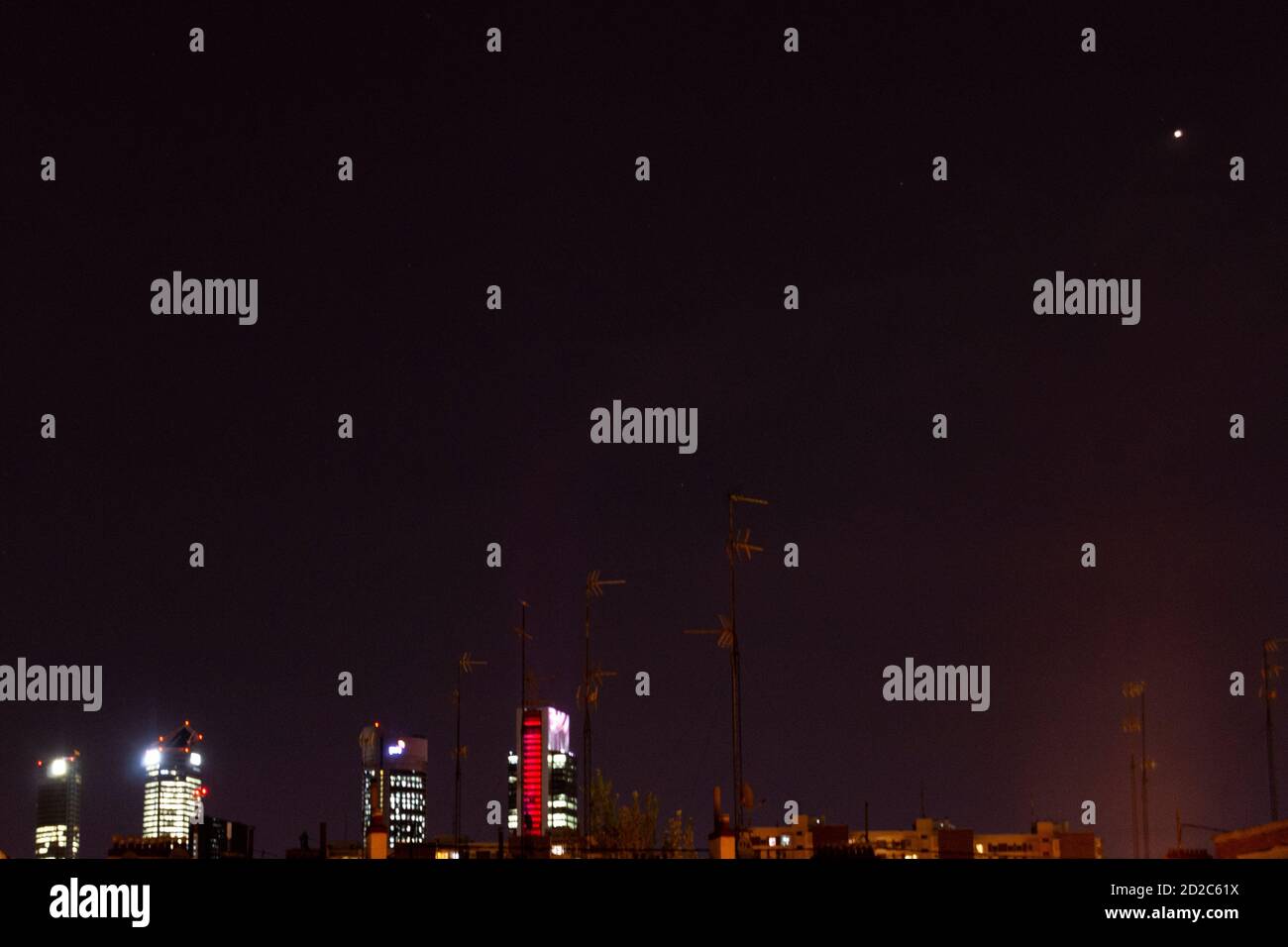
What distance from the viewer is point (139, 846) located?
95.2 metres

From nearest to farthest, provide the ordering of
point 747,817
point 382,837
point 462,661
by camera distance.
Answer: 1. point 382,837
2. point 747,817
3. point 462,661

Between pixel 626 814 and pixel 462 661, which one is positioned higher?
pixel 462 661
